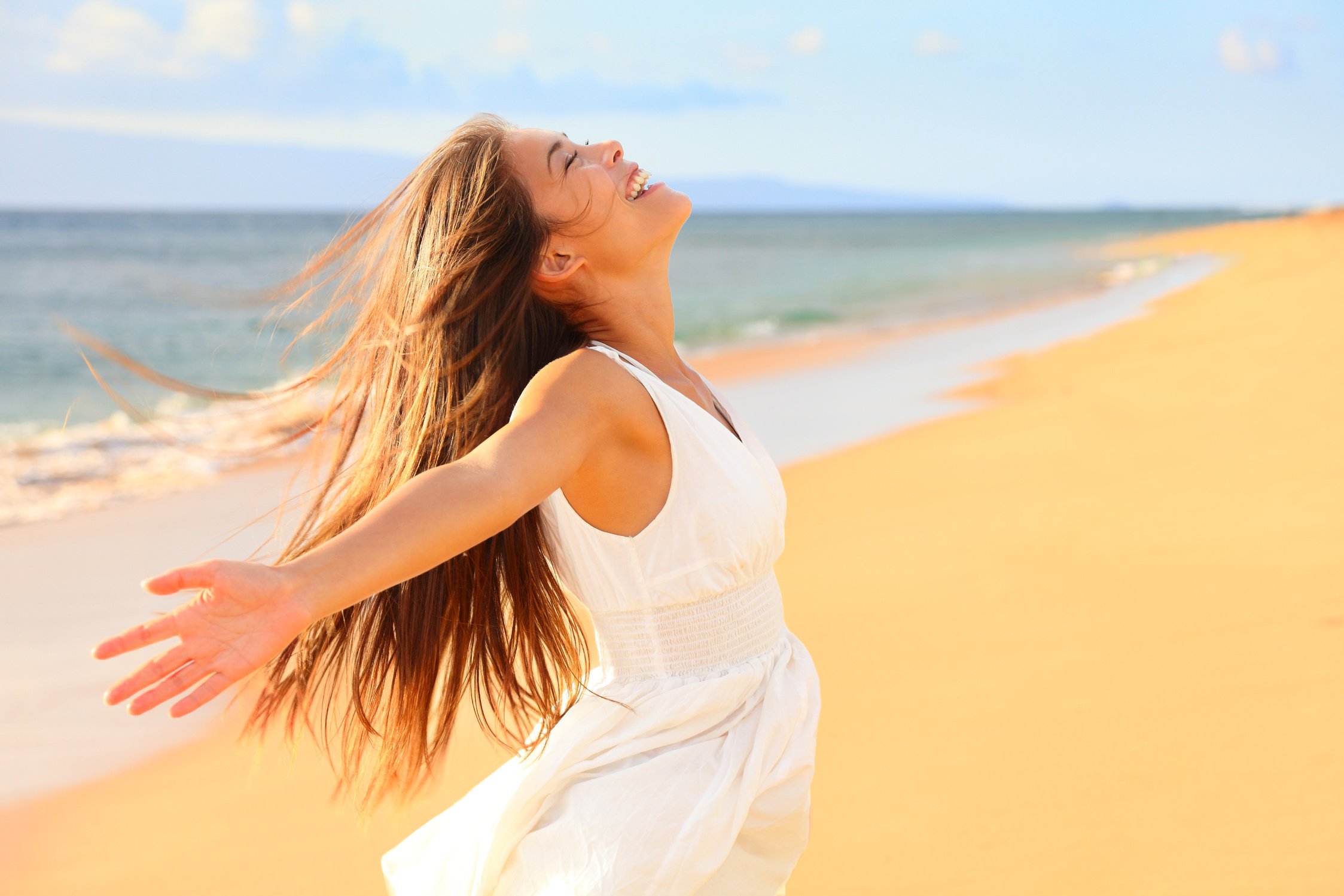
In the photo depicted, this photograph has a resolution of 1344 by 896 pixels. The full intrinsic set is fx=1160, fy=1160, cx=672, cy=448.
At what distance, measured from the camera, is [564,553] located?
1.98 metres

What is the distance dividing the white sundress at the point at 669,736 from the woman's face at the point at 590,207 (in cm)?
17

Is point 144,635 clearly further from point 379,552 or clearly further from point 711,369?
point 711,369

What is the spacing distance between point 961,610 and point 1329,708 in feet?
4.28

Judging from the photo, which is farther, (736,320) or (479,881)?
Answer: (736,320)

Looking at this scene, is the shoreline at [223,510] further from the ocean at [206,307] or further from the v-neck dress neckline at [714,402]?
the v-neck dress neckline at [714,402]

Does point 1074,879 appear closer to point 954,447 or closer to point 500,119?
point 500,119

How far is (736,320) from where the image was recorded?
18.9 m

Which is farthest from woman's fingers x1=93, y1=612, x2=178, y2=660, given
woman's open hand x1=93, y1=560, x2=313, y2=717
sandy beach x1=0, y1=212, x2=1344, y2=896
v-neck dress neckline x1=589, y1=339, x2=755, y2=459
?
sandy beach x1=0, y1=212, x2=1344, y2=896

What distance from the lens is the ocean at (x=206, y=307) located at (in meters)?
7.64

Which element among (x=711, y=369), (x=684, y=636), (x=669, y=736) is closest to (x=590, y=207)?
(x=684, y=636)

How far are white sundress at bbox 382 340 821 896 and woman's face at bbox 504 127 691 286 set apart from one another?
0.56 feet

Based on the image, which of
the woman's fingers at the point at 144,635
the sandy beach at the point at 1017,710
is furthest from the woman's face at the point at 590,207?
the sandy beach at the point at 1017,710

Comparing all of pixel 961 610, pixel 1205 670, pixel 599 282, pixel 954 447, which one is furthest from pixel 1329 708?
pixel 954 447

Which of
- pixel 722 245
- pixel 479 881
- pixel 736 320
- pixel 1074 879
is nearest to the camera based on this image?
pixel 479 881
